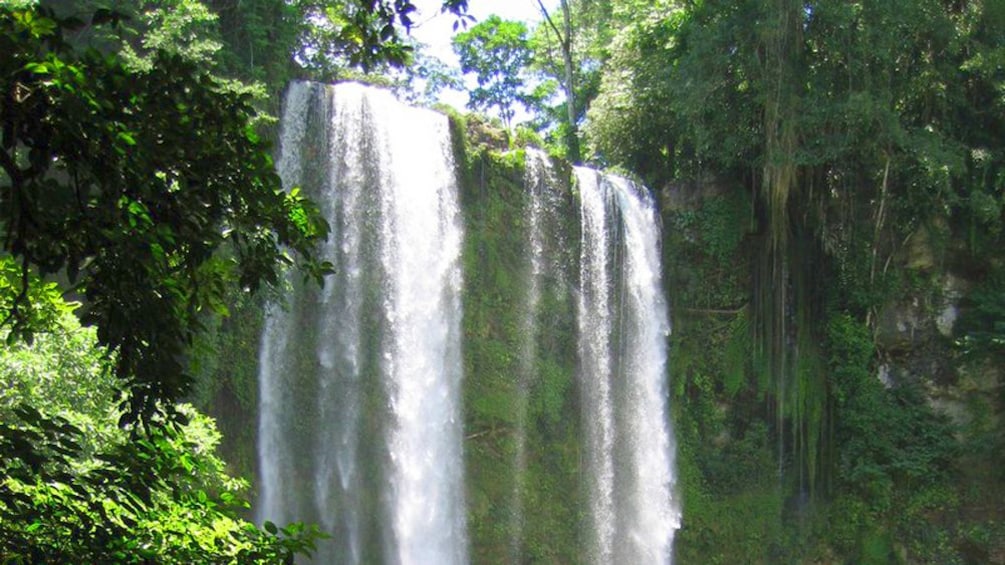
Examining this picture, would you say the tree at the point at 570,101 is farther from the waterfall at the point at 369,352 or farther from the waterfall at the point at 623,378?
the waterfall at the point at 369,352

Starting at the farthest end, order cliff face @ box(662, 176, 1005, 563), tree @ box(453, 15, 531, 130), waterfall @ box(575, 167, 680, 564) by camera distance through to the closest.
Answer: tree @ box(453, 15, 531, 130), waterfall @ box(575, 167, 680, 564), cliff face @ box(662, 176, 1005, 563)

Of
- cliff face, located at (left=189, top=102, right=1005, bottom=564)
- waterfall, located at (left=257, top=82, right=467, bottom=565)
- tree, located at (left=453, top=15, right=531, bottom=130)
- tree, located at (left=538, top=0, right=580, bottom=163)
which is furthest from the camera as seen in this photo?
tree, located at (left=453, top=15, right=531, bottom=130)

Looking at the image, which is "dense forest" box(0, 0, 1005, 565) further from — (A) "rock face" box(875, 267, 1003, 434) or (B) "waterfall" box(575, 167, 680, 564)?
(B) "waterfall" box(575, 167, 680, 564)

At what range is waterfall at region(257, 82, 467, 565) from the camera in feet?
54.5

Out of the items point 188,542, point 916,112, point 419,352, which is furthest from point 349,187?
point 188,542

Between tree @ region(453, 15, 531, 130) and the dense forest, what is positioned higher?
tree @ region(453, 15, 531, 130)

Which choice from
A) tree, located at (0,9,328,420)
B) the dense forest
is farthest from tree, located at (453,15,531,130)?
tree, located at (0,9,328,420)

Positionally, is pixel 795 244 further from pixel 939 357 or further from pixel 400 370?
pixel 400 370

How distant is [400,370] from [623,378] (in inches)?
180

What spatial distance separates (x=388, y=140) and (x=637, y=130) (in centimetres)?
575

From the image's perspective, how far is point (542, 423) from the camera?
18938 millimetres

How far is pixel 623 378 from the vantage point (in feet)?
64.6

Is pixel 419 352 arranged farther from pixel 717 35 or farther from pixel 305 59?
pixel 717 35

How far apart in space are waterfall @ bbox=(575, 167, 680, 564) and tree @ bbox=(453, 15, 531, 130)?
11.6 metres
